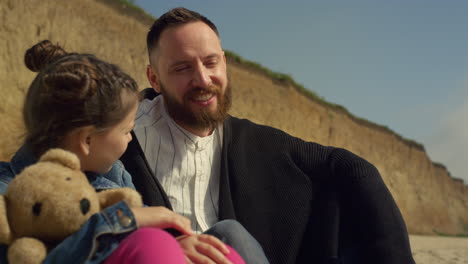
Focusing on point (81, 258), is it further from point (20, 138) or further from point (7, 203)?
point (20, 138)

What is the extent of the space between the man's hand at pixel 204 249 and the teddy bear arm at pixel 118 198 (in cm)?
20

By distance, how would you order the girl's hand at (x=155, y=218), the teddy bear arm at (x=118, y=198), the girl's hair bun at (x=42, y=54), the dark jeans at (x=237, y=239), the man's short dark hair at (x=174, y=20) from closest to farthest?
Result: the girl's hand at (x=155, y=218) < the teddy bear arm at (x=118, y=198) < the dark jeans at (x=237, y=239) < the girl's hair bun at (x=42, y=54) < the man's short dark hair at (x=174, y=20)

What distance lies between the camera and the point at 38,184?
1383mm

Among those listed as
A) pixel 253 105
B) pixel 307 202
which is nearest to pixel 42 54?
pixel 307 202

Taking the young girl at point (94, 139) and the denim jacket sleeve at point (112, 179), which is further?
the denim jacket sleeve at point (112, 179)

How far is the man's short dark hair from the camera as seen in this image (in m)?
2.91

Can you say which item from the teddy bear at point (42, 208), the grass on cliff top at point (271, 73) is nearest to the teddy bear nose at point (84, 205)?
the teddy bear at point (42, 208)

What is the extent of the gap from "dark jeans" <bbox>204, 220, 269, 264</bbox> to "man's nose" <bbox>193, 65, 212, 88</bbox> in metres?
1.11

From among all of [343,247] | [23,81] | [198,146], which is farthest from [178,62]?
[23,81]

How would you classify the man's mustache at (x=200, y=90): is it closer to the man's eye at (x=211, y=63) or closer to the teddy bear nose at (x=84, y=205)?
the man's eye at (x=211, y=63)

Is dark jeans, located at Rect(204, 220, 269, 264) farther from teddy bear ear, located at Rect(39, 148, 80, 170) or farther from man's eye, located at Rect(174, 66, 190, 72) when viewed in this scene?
man's eye, located at Rect(174, 66, 190, 72)

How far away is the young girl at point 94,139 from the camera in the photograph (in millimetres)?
1376

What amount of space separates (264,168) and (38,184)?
1.47 metres

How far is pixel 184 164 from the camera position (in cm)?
258
